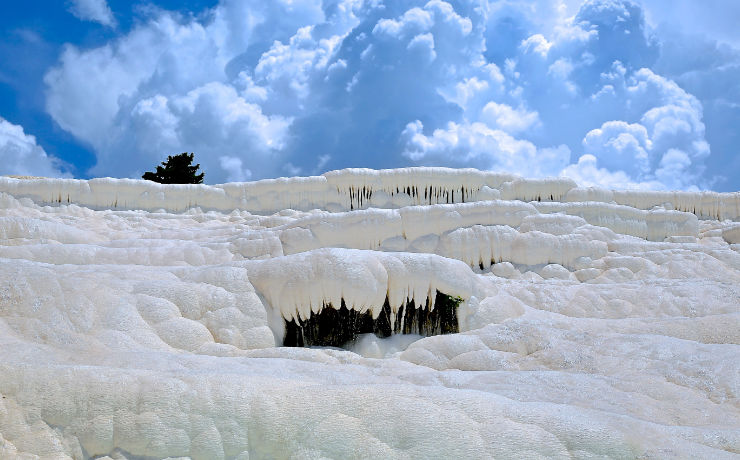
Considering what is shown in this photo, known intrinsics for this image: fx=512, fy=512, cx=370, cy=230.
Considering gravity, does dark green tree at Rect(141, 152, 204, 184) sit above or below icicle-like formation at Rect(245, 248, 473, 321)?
above

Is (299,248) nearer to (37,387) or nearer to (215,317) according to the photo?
(215,317)

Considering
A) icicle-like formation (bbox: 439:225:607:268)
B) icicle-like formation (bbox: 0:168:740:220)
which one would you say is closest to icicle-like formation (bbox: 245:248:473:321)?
icicle-like formation (bbox: 439:225:607:268)

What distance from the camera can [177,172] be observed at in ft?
93.1

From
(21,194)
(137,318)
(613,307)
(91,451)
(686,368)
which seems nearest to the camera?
(91,451)

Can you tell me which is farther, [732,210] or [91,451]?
[732,210]

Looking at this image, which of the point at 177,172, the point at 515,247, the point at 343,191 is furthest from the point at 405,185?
the point at 177,172

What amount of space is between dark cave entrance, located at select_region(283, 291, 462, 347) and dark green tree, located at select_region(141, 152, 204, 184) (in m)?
23.1

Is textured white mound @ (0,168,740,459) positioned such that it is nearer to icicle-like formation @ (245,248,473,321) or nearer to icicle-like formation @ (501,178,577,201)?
icicle-like formation @ (245,248,473,321)

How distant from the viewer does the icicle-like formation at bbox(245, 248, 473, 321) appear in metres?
7.34

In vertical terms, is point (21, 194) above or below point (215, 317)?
above

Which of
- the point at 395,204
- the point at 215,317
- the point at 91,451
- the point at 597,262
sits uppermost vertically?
the point at 395,204

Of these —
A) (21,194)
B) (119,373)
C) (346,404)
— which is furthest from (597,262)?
(21,194)

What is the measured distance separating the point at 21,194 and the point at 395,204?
487 inches

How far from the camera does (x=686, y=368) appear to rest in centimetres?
566
